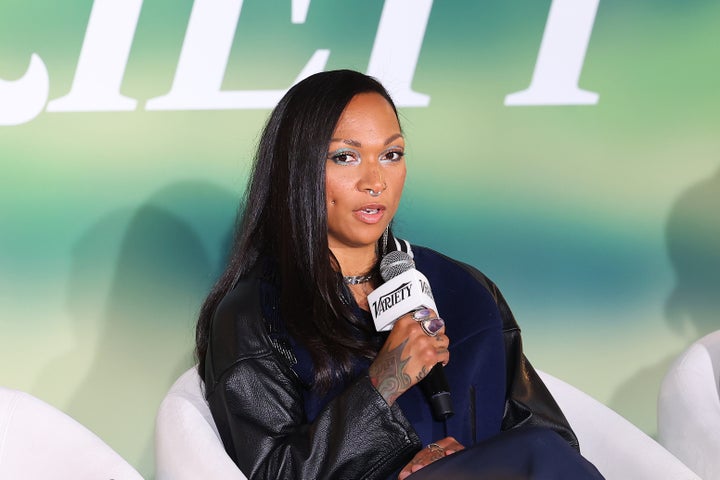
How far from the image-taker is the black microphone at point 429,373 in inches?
95.8

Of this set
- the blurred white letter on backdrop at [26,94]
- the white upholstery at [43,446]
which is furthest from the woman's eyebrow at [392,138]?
the blurred white letter on backdrop at [26,94]

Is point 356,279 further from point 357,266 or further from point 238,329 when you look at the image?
point 238,329

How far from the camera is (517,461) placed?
224cm

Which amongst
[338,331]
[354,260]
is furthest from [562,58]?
[338,331]

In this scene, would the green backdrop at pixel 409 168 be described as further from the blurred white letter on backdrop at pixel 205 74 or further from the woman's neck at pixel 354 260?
the woman's neck at pixel 354 260

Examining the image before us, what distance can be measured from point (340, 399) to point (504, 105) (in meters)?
1.82

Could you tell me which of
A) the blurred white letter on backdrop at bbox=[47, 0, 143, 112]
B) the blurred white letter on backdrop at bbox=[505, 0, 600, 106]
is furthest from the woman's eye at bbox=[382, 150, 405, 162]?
the blurred white letter on backdrop at bbox=[47, 0, 143, 112]

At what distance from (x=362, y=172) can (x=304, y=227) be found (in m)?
0.18

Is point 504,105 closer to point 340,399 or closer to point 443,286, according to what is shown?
point 443,286

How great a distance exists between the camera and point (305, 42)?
403 cm

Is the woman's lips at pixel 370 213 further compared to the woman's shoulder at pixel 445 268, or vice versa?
the woman's shoulder at pixel 445 268

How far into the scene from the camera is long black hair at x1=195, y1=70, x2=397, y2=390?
266 centimetres

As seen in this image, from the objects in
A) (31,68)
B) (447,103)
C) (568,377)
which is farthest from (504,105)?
(31,68)

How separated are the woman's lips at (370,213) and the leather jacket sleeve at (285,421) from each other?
12.9 inches
